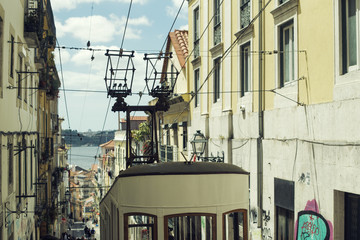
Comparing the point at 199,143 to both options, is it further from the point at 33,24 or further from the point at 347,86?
the point at 347,86

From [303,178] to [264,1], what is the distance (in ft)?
17.4

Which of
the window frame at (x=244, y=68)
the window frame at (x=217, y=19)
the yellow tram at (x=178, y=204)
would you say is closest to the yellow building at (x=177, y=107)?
the window frame at (x=217, y=19)

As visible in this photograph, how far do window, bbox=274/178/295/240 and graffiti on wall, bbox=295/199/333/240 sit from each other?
663mm

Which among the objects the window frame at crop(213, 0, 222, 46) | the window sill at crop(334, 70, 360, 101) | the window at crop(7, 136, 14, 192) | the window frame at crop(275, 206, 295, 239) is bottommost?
the window frame at crop(275, 206, 295, 239)

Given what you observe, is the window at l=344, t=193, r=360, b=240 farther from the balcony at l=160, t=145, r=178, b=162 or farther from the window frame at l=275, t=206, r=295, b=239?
the balcony at l=160, t=145, r=178, b=162

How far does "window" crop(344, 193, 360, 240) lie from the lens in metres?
8.80

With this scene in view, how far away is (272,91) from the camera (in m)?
Result: 12.5

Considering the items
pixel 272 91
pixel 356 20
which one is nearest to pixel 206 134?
pixel 272 91

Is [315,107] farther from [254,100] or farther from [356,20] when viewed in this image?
[254,100]

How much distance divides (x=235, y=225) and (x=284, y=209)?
4.08 m

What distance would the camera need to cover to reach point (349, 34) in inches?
358

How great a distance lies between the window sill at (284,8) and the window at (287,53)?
0.27m

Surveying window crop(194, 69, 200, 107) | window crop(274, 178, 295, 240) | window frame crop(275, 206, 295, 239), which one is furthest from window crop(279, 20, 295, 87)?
window crop(194, 69, 200, 107)

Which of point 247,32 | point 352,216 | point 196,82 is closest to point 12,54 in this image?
point 247,32
